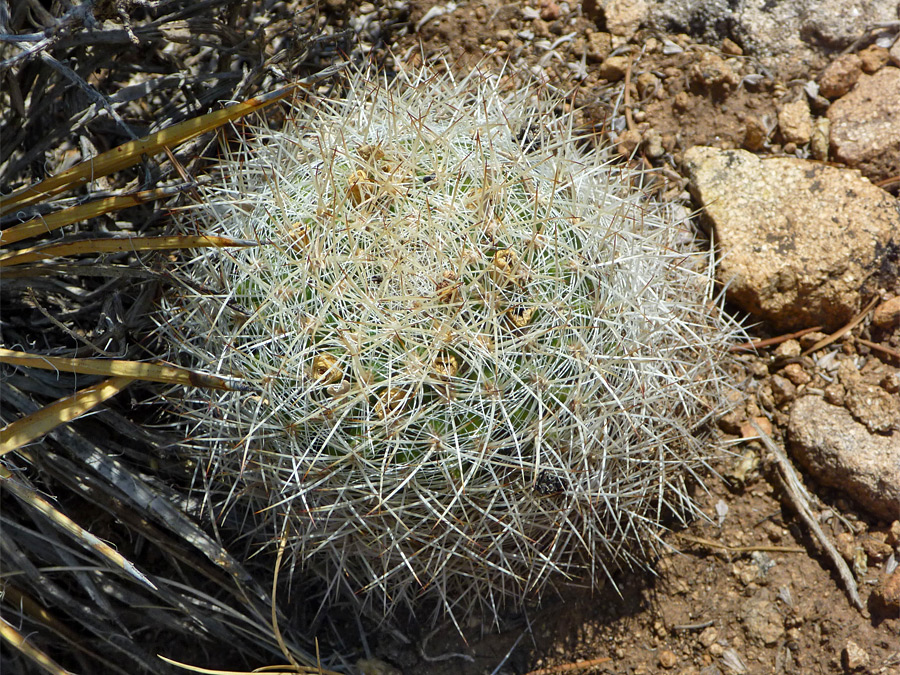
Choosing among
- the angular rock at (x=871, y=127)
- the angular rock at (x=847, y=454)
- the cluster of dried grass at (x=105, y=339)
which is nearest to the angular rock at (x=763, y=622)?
the angular rock at (x=847, y=454)

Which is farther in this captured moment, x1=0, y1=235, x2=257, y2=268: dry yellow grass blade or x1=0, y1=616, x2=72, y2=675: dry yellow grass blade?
x1=0, y1=616, x2=72, y2=675: dry yellow grass blade

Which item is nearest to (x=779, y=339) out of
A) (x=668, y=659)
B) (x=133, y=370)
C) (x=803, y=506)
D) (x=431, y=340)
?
(x=803, y=506)

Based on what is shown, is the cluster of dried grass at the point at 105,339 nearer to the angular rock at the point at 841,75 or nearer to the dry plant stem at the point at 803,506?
the dry plant stem at the point at 803,506

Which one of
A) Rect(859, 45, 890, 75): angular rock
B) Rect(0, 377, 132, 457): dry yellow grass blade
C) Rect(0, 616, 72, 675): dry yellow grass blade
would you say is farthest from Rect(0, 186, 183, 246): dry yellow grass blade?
Rect(859, 45, 890, 75): angular rock

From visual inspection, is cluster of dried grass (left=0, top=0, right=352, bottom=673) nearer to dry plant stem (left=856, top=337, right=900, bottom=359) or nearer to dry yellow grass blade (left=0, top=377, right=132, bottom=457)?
dry yellow grass blade (left=0, top=377, right=132, bottom=457)

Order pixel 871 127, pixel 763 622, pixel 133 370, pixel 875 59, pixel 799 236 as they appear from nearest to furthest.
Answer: pixel 133 370 < pixel 763 622 < pixel 799 236 < pixel 871 127 < pixel 875 59

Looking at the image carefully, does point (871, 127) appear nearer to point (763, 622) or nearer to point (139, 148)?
point (763, 622)
